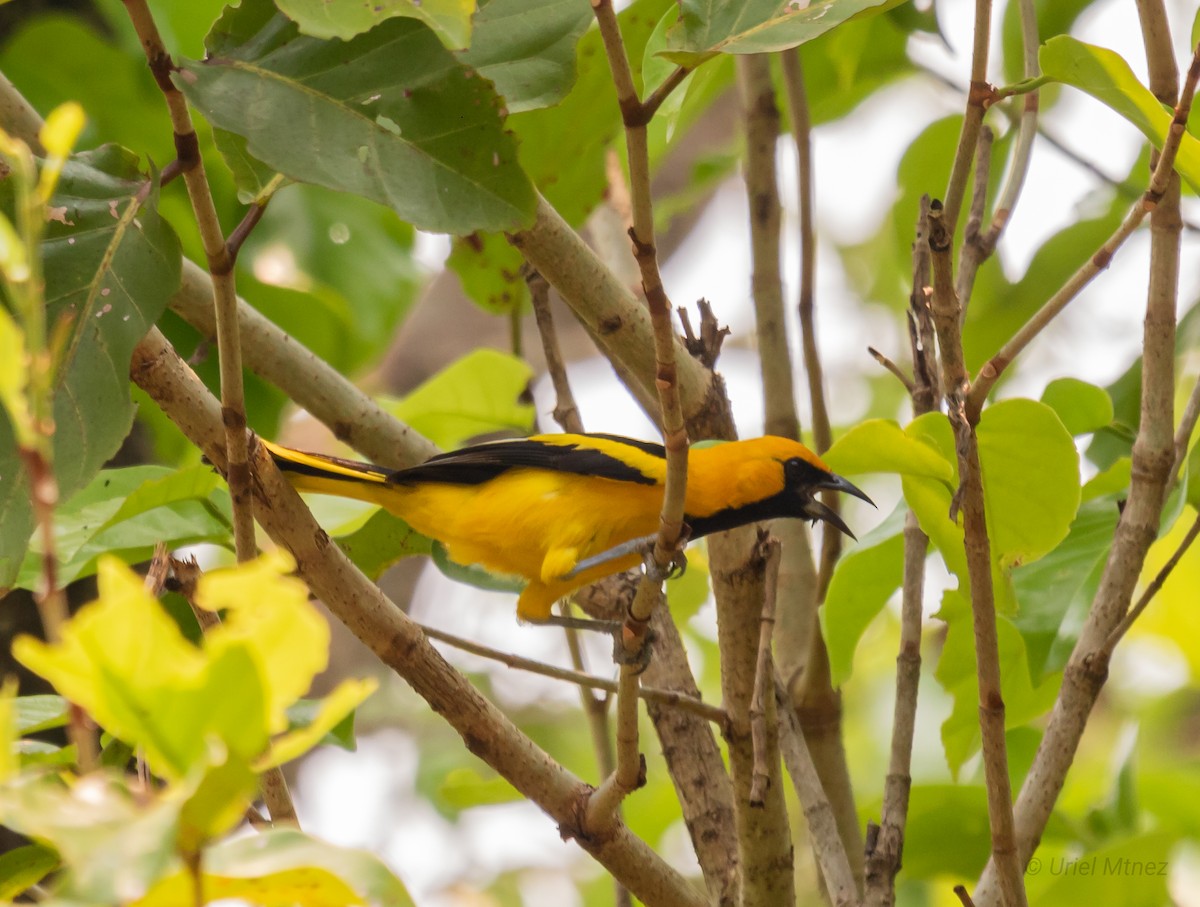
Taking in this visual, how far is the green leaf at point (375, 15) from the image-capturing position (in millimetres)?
1292

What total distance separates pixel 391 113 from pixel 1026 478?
3.89 ft

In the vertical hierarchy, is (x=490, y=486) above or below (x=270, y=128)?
above

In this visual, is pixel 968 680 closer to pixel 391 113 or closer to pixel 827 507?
pixel 827 507

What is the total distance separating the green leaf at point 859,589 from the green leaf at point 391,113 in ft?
3.70

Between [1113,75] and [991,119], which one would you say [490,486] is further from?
[1113,75]

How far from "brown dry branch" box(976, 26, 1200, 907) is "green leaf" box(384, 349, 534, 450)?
1540 millimetres

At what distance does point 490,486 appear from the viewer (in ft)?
11.4

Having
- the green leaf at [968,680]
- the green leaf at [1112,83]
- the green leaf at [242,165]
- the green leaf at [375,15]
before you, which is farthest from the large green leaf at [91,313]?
the green leaf at [968,680]

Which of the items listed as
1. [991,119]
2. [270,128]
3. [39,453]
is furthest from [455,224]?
[991,119]

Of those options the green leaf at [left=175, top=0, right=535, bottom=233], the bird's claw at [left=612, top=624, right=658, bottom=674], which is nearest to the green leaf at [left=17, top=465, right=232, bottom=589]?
the bird's claw at [left=612, top=624, right=658, bottom=674]

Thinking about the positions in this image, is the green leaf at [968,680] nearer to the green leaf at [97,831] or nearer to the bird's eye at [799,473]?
the bird's eye at [799,473]

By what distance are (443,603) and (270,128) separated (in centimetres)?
765

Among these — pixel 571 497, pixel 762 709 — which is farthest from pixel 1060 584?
pixel 571 497

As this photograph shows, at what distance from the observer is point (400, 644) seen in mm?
1979
